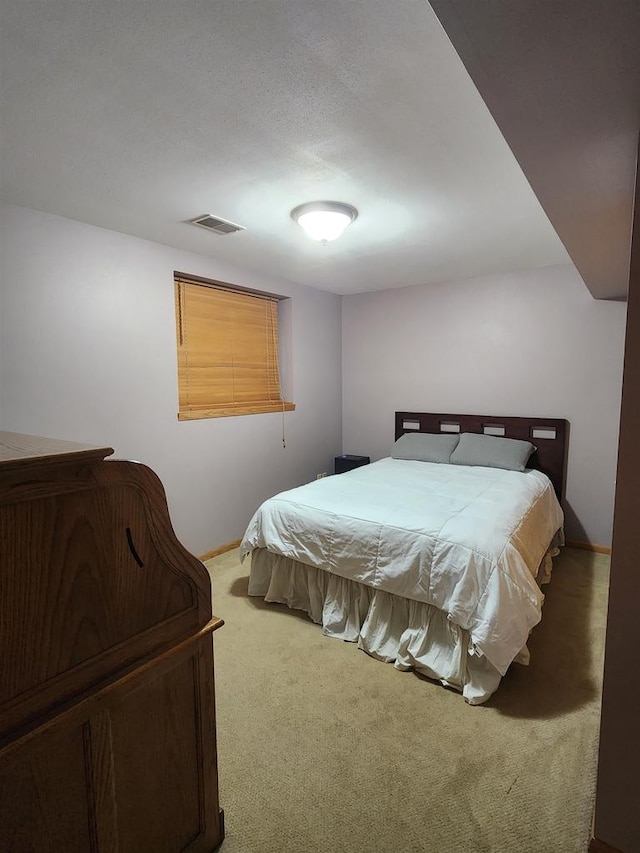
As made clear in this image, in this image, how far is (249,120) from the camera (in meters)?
1.53

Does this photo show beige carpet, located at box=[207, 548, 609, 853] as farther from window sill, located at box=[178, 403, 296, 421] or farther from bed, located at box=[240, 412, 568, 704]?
window sill, located at box=[178, 403, 296, 421]

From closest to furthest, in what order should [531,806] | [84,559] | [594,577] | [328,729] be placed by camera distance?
1. [84,559]
2. [531,806]
3. [328,729]
4. [594,577]

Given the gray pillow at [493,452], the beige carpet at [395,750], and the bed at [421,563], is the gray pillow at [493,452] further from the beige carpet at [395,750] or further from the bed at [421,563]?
the beige carpet at [395,750]

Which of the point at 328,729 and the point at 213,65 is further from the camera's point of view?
the point at 328,729

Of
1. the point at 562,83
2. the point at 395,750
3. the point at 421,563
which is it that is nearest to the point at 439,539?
the point at 421,563

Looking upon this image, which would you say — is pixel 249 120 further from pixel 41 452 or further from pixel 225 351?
pixel 225 351

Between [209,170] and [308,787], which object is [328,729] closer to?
[308,787]

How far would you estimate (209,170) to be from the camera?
6.18 ft

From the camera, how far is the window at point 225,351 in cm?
326

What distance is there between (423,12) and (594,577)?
3.28 m

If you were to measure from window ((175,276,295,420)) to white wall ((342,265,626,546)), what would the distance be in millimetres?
1002

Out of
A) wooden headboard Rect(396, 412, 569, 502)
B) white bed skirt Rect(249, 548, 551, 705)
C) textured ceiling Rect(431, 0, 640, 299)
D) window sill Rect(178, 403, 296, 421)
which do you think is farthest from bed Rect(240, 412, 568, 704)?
textured ceiling Rect(431, 0, 640, 299)

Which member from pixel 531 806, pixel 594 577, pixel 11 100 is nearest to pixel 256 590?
pixel 531 806

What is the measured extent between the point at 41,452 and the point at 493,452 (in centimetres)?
335
